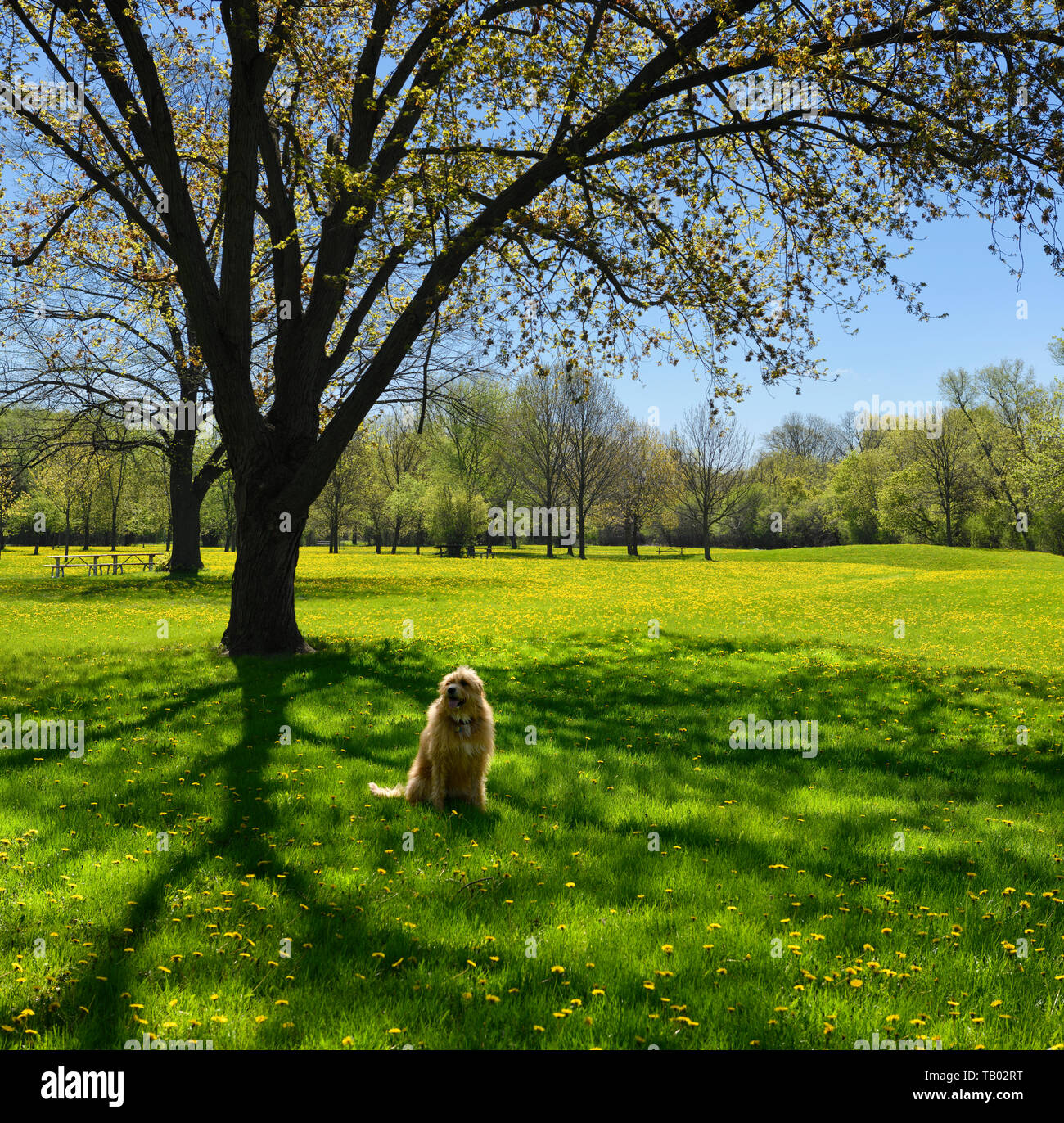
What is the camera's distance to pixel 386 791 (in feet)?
21.4

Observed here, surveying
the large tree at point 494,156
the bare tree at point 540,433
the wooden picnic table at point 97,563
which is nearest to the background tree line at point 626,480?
the bare tree at point 540,433

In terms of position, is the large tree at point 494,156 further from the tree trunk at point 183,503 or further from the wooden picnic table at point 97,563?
the wooden picnic table at point 97,563

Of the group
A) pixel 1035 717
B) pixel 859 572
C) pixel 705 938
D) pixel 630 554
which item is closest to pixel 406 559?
pixel 630 554

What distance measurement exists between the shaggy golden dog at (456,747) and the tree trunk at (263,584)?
301 inches

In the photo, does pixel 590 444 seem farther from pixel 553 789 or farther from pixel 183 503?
pixel 553 789

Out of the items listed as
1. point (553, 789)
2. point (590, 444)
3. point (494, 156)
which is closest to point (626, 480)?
point (590, 444)

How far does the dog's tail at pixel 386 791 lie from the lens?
6.45 m

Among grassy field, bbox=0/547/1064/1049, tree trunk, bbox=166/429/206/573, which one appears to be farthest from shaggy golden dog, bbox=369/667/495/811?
tree trunk, bbox=166/429/206/573

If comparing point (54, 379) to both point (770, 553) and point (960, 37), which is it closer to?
point (960, 37)

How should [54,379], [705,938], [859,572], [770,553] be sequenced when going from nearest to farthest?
[705,938]
[54,379]
[859,572]
[770,553]

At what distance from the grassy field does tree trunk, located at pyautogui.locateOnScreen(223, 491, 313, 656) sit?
702 millimetres

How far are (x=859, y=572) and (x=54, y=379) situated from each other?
141 ft

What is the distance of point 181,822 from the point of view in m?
5.82
